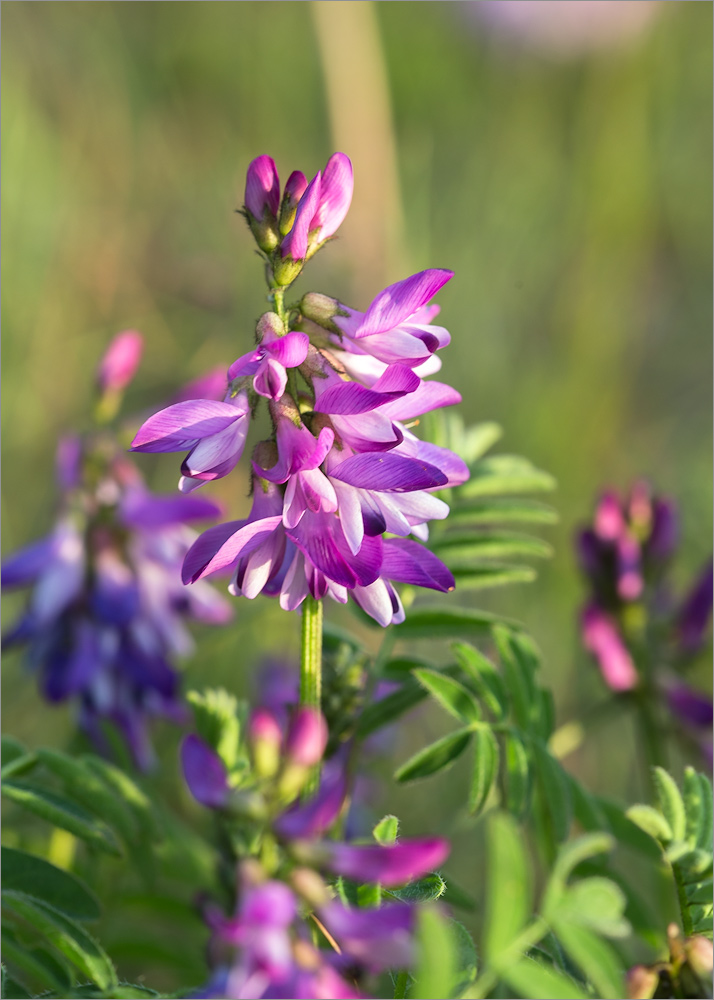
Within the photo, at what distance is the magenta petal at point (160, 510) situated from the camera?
6.94 ft

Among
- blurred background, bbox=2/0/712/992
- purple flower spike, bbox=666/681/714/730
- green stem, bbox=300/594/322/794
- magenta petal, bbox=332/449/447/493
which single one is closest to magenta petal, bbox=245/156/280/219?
magenta petal, bbox=332/449/447/493

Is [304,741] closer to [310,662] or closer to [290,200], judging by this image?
[310,662]

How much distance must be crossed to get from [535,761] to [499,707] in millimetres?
96

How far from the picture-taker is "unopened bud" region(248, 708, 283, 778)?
2.90 ft

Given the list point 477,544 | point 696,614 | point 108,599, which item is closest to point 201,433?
point 477,544

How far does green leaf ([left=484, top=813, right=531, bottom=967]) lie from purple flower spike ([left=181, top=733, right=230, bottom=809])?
9.4 inches

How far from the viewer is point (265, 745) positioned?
2.89ft

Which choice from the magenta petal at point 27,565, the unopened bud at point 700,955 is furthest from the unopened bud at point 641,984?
the magenta petal at point 27,565

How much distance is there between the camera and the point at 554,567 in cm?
398

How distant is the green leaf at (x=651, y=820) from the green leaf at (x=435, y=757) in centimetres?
30

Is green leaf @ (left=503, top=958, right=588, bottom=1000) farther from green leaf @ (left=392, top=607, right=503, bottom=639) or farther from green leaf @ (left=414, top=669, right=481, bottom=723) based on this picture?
green leaf @ (left=392, top=607, right=503, bottom=639)

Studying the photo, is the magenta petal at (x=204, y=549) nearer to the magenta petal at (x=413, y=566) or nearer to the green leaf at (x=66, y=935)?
the magenta petal at (x=413, y=566)

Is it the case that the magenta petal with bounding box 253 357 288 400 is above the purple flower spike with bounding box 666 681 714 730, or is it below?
above

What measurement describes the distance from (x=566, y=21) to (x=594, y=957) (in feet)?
18.7
